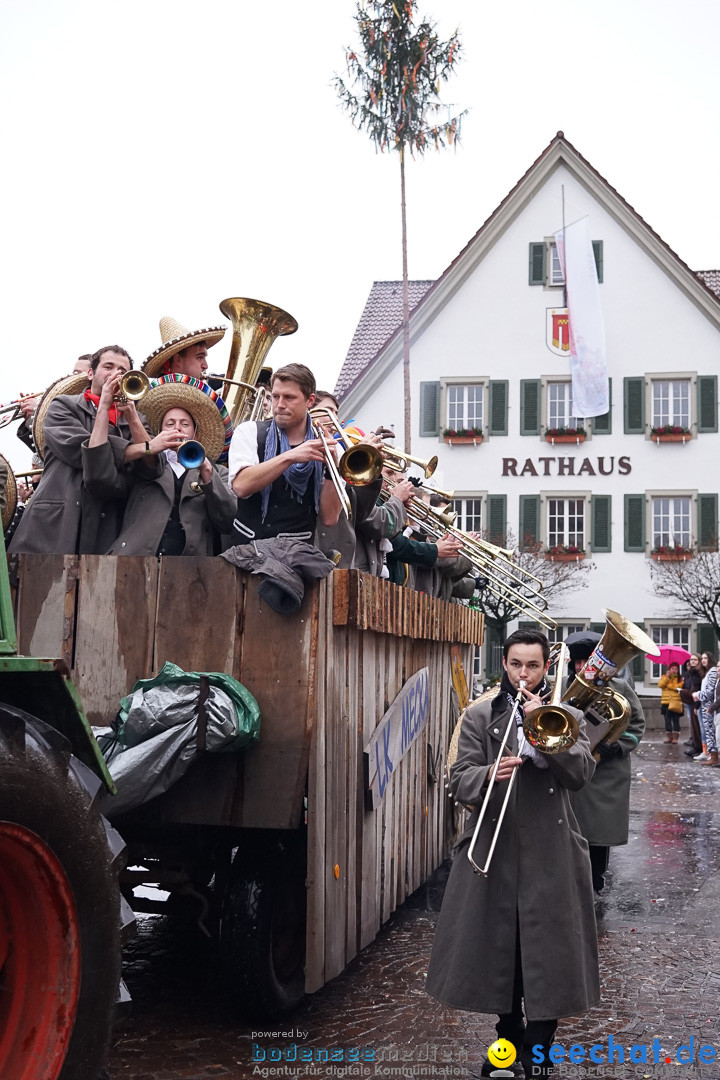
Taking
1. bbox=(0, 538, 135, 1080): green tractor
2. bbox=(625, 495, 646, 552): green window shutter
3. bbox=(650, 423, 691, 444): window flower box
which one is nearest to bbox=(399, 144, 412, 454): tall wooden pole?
bbox=(625, 495, 646, 552): green window shutter

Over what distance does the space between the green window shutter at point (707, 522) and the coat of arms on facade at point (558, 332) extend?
215 inches

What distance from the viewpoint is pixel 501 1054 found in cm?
468

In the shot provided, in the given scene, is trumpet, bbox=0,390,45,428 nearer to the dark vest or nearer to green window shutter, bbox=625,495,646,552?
the dark vest

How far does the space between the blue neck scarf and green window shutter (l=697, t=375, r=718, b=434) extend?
99.0 ft

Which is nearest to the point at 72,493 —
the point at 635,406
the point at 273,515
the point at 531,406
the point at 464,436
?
the point at 273,515

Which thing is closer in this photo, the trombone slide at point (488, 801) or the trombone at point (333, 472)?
the trombone slide at point (488, 801)

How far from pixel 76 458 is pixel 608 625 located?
250cm

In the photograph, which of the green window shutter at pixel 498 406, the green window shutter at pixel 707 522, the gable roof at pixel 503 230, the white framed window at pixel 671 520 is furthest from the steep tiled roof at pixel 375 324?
the green window shutter at pixel 707 522

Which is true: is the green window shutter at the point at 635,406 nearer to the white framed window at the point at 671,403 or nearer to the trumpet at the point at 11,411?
the white framed window at the point at 671,403

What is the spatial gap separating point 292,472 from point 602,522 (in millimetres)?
29912

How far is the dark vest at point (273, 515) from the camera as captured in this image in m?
5.79

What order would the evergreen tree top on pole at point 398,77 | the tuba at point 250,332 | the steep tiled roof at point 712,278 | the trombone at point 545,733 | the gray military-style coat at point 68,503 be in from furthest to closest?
the steep tiled roof at point 712,278 < the evergreen tree top on pole at point 398,77 < the tuba at point 250,332 < the gray military-style coat at point 68,503 < the trombone at point 545,733

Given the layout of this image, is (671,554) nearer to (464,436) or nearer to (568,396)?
(568,396)

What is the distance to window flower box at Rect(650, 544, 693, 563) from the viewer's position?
112ft
